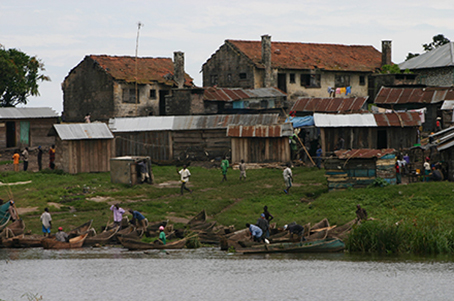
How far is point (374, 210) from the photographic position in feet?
107

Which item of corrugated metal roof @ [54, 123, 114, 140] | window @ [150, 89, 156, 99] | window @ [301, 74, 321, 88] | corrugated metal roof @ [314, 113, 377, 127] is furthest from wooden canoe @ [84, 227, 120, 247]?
window @ [301, 74, 321, 88]

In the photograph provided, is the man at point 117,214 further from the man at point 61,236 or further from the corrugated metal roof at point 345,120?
the corrugated metal roof at point 345,120

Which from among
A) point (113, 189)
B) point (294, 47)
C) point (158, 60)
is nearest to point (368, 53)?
point (294, 47)

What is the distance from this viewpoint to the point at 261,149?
44969 mm

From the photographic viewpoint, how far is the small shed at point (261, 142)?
44.7 m

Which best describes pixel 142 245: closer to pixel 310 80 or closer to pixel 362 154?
pixel 362 154

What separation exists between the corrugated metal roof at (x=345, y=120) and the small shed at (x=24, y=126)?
21158mm

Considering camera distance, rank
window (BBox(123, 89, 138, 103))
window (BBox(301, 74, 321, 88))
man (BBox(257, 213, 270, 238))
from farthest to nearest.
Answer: window (BBox(301, 74, 321, 88))
window (BBox(123, 89, 138, 103))
man (BBox(257, 213, 270, 238))

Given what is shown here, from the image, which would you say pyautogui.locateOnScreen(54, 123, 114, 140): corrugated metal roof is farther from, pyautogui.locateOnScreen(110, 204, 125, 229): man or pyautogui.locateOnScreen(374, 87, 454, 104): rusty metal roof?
pyautogui.locateOnScreen(374, 87, 454, 104): rusty metal roof

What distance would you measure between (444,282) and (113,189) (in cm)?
1960

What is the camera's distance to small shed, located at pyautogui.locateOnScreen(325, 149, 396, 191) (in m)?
35.2

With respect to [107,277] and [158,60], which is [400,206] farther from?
[158,60]

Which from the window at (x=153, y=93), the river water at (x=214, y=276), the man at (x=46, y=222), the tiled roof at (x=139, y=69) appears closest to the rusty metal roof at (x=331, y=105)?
the tiled roof at (x=139, y=69)

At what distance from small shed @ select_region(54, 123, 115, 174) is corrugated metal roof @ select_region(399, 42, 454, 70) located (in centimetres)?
3119
